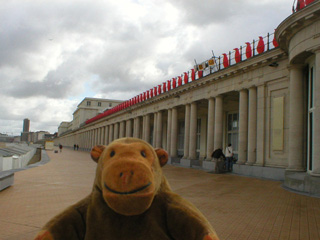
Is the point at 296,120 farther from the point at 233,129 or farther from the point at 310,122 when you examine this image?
the point at 233,129

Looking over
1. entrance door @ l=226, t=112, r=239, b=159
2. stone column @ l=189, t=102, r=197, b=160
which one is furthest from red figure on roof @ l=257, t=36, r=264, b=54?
entrance door @ l=226, t=112, r=239, b=159

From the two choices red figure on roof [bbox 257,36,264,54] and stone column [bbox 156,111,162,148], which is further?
stone column [bbox 156,111,162,148]

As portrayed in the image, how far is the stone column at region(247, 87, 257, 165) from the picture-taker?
767 inches

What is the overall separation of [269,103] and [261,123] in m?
1.41

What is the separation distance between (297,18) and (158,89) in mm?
22893

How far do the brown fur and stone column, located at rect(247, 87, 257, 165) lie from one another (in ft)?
57.9

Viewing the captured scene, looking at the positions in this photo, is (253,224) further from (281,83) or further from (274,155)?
(281,83)

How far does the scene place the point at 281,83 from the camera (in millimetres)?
17797

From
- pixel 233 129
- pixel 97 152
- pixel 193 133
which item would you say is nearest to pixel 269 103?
pixel 193 133

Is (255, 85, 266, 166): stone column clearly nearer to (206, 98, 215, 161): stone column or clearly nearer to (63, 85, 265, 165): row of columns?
(63, 85, 265, 165): row of columns

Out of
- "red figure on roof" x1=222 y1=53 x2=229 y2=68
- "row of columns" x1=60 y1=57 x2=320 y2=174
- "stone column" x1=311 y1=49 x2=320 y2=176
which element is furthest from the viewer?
"red figure on roof" x1=222 y1=53 x2=229 y2=68

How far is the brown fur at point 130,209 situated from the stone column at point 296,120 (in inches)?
544

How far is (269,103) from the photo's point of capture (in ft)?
60.8

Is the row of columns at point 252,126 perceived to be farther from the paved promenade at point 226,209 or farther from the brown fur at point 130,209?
the brown fur at point 130,209
